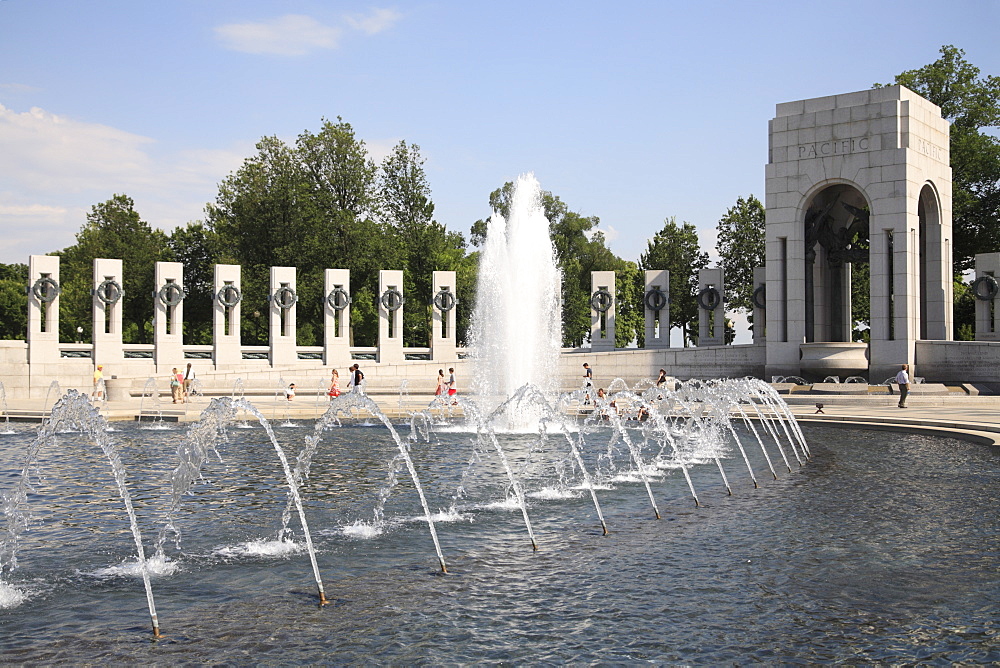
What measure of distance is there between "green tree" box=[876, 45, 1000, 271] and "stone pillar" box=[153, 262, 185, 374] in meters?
33.6

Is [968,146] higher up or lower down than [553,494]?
higher up

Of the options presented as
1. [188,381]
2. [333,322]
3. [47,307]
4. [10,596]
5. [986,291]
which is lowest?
[10,596]

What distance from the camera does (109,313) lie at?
32.0 metres

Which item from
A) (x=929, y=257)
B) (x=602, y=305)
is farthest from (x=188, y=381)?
(x=929, y=257)

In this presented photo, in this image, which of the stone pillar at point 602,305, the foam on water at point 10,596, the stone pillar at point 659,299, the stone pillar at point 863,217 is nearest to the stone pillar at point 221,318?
the stone pillar at point 602,305

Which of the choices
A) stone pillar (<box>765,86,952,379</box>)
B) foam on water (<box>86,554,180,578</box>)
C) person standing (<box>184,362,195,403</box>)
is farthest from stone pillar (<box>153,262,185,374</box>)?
foam on water (<box>86,554,180,578</box>)

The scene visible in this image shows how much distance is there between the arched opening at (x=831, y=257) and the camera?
1309 inches

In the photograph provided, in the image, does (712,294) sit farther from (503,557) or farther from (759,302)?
(503,557)

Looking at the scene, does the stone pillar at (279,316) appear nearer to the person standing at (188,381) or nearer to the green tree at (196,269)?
the person standing at (188,381)

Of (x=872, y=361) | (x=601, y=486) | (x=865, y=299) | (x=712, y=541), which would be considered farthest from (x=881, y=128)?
(x=712, y=541)

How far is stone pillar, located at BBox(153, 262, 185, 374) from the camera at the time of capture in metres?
32.1

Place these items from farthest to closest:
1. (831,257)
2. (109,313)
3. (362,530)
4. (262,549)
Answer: (831,257) → (109,313) → (362,530) → (262,549)

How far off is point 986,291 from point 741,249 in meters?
18.6

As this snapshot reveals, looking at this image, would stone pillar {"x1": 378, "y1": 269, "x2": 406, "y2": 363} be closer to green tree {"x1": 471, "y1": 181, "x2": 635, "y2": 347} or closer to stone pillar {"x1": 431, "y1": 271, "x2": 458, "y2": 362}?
stone pillar {"x1": 431, "y1": 271, "x2": 458, "y2": 362}
